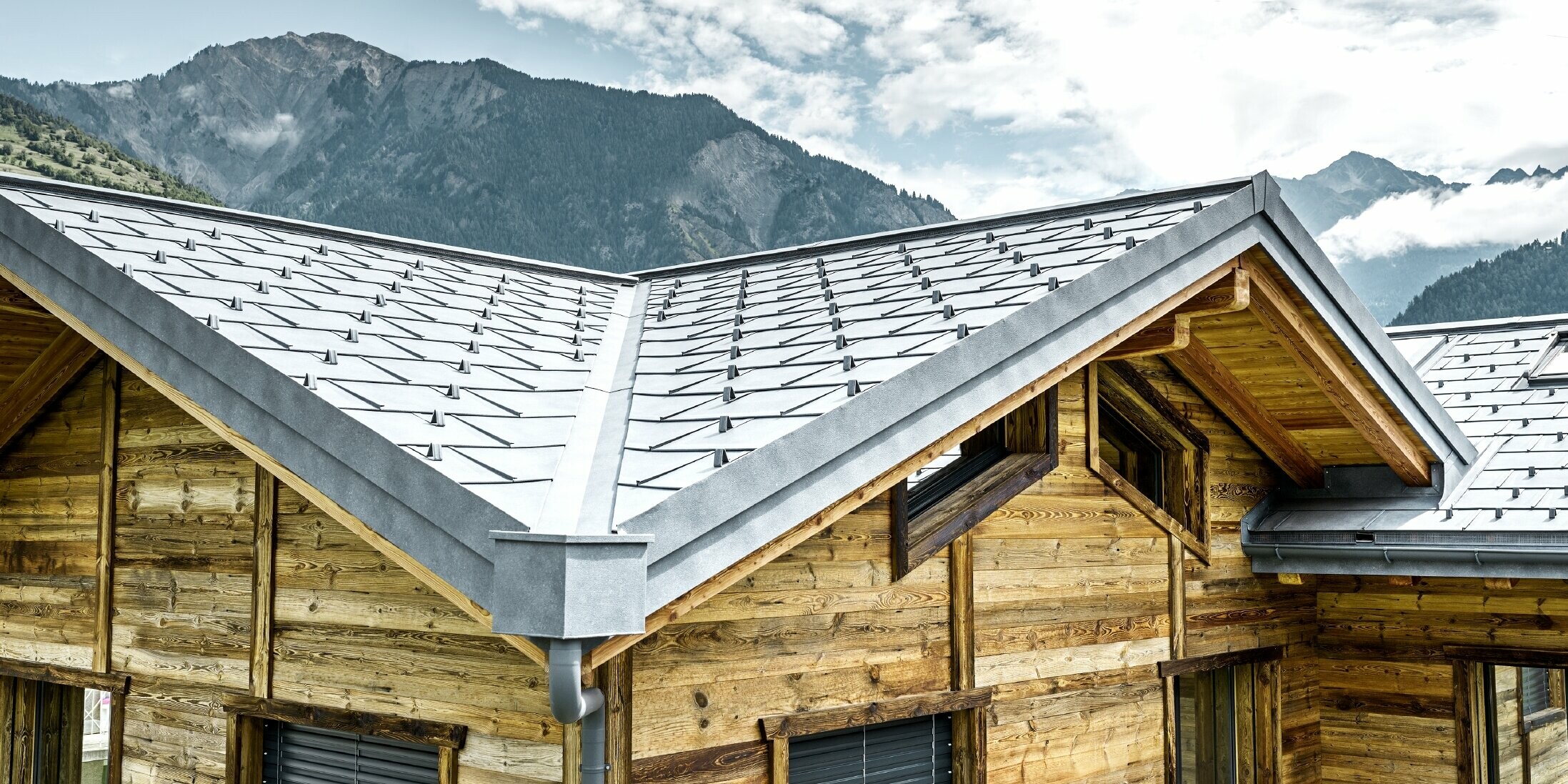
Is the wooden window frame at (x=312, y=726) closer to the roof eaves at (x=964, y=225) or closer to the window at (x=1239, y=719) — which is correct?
the roof eaves at (x=964, y=225)

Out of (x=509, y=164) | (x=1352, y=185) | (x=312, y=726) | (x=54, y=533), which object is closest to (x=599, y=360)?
(x=312, y=726)

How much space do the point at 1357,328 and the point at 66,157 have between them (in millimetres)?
47843

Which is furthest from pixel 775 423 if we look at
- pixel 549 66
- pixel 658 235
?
pixel 549 66

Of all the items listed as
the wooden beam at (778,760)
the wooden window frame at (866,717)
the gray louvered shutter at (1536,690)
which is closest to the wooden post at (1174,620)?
the wooden window frame at (866,717)

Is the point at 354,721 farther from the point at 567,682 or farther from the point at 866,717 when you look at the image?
the point at 567,682

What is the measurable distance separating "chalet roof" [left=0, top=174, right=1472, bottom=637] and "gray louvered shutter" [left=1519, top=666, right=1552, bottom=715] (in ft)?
13.6

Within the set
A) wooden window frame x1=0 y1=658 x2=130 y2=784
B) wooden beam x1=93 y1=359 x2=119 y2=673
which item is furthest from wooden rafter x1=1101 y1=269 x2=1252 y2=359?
wooden window frame x1=0 y1=658 x2=130 y2=784

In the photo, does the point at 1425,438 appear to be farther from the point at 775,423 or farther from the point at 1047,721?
the point at 775,423

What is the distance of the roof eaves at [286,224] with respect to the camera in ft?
19.2

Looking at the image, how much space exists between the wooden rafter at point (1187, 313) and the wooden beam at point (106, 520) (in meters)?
5.09

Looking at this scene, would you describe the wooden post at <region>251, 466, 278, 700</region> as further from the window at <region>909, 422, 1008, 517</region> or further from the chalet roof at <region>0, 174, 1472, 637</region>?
the window at <region>909, 422, 1008, 517</region>

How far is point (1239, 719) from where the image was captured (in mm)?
7398

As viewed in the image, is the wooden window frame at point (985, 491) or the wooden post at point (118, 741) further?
the wooden post at point (118, 741)

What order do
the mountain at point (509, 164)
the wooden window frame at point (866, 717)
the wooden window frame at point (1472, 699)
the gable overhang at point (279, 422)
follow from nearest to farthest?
the gable overhang at point (279, 422) < the wooden window frame at point (866, 717) < the wooden window frame at point (1472, 699) < the mountain at point (509, 164)
